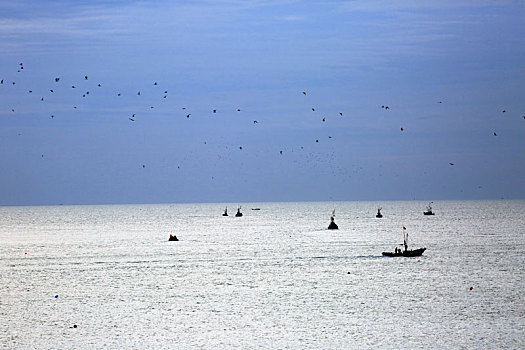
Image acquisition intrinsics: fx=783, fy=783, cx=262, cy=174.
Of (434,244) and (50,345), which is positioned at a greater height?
(434,244)

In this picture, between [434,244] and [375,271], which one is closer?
[375,271]

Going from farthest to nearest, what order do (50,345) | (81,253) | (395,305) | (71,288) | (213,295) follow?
(81,253) < (71,288) < (213,295) < (395,305) < (50,345)

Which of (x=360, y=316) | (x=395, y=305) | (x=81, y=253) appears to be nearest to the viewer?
(x=360, y=316)

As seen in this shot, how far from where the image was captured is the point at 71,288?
56469 millimetres

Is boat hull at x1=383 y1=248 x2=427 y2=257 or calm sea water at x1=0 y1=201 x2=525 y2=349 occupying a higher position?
boat hull at x1=383 y1=248 x2=427 y2=257

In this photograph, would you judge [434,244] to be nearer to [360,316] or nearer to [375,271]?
[375,271]

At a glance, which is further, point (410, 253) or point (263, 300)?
point (410, 253)

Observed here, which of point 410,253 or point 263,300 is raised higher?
point 410,253

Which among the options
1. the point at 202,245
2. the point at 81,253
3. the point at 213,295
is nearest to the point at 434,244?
the point at 202,245

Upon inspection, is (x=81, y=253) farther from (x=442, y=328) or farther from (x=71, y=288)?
(x=442, y=328)

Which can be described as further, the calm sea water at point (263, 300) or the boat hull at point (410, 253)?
the boat hull at point (410, 253)

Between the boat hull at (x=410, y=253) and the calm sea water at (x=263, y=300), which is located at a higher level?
the boat hull at (x=410, y=253)

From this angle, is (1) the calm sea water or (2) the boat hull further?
(2) the boat hull

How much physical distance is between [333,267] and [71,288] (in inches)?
970
